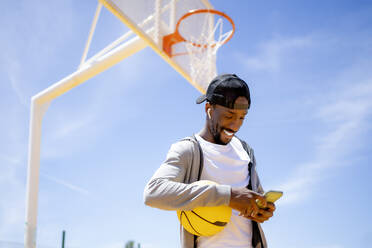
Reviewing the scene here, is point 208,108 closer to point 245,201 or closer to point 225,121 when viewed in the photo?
point 225,121

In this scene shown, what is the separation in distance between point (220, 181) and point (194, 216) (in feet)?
0.95

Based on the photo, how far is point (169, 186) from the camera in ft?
7.02

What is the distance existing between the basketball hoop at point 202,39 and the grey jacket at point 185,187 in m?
5.36

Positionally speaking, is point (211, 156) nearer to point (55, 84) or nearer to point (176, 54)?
point (176, 54)

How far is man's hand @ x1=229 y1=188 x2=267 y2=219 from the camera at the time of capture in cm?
210

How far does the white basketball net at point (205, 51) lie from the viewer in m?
8.06

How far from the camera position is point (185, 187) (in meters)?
2.12

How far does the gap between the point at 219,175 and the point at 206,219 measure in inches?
12.1

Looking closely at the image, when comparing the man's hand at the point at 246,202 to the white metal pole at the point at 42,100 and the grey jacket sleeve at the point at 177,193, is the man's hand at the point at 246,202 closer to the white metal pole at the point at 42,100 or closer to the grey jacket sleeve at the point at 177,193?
the grey jacket sleeve at the point at 177,193

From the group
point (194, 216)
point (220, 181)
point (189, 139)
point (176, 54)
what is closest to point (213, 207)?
point (194, 216)

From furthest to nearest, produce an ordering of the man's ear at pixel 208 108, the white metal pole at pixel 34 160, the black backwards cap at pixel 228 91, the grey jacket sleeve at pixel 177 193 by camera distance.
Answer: the white metal pole at pixel 34 160
the man's ear at pixel 208 108
the black backwards cap at pixel 228 91
the grey jacket sleeve at pixel 177 193

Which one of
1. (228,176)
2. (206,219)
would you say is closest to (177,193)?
(206,219)

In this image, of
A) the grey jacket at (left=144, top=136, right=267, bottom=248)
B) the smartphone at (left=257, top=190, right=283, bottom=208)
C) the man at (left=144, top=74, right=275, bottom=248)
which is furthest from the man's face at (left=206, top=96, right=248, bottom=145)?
the smartphone at (left=257, top=190, right=283, bottom=208)

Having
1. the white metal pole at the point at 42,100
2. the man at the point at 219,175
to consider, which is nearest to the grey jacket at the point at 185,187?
the man at the point at 219,175
